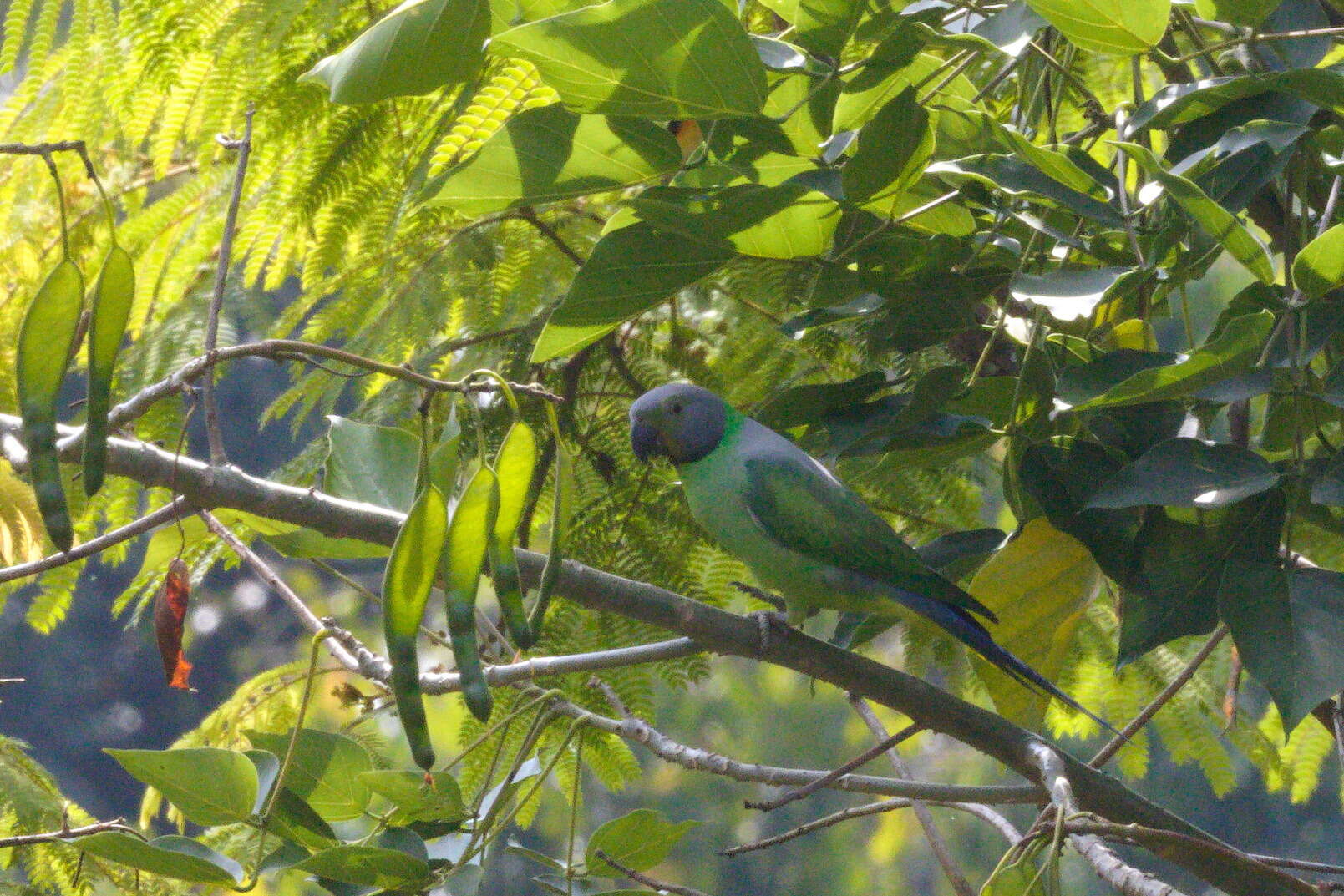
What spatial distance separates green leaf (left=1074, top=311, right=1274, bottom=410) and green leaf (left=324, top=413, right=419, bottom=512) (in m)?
0.66

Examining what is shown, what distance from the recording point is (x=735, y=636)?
3.88ft

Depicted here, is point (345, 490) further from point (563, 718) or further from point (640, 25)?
point (563, 718)

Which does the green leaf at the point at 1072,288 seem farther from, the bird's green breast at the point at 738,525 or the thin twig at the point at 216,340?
the bird's green breast at the point at 738,525

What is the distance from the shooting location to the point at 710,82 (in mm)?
1106

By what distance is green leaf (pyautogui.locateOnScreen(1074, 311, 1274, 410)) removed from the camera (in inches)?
41.2

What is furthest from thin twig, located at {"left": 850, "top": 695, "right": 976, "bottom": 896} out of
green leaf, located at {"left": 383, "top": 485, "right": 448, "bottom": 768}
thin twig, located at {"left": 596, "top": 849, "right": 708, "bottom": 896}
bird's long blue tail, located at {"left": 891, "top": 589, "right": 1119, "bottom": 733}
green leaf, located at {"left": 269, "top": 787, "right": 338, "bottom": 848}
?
green leaf, located at {"left": 383, "top": 485, "right": 448, "bottom": 768}

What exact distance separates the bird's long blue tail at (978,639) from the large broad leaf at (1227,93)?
0.69 meters

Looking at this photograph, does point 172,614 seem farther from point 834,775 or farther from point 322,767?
point 834,775

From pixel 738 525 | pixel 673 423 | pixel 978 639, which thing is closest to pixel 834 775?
pixel 978 639

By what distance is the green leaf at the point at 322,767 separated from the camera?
1.17 m

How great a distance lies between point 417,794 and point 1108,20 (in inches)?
39.8

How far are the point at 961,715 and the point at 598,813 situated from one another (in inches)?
361

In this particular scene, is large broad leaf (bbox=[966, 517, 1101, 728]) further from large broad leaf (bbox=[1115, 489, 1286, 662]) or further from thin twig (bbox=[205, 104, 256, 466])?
thin twig (bbox=[205, 104, 256, 466])

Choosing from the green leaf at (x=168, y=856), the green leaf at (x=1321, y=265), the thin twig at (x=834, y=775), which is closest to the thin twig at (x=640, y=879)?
the thin twig at (x=834, y=775)
